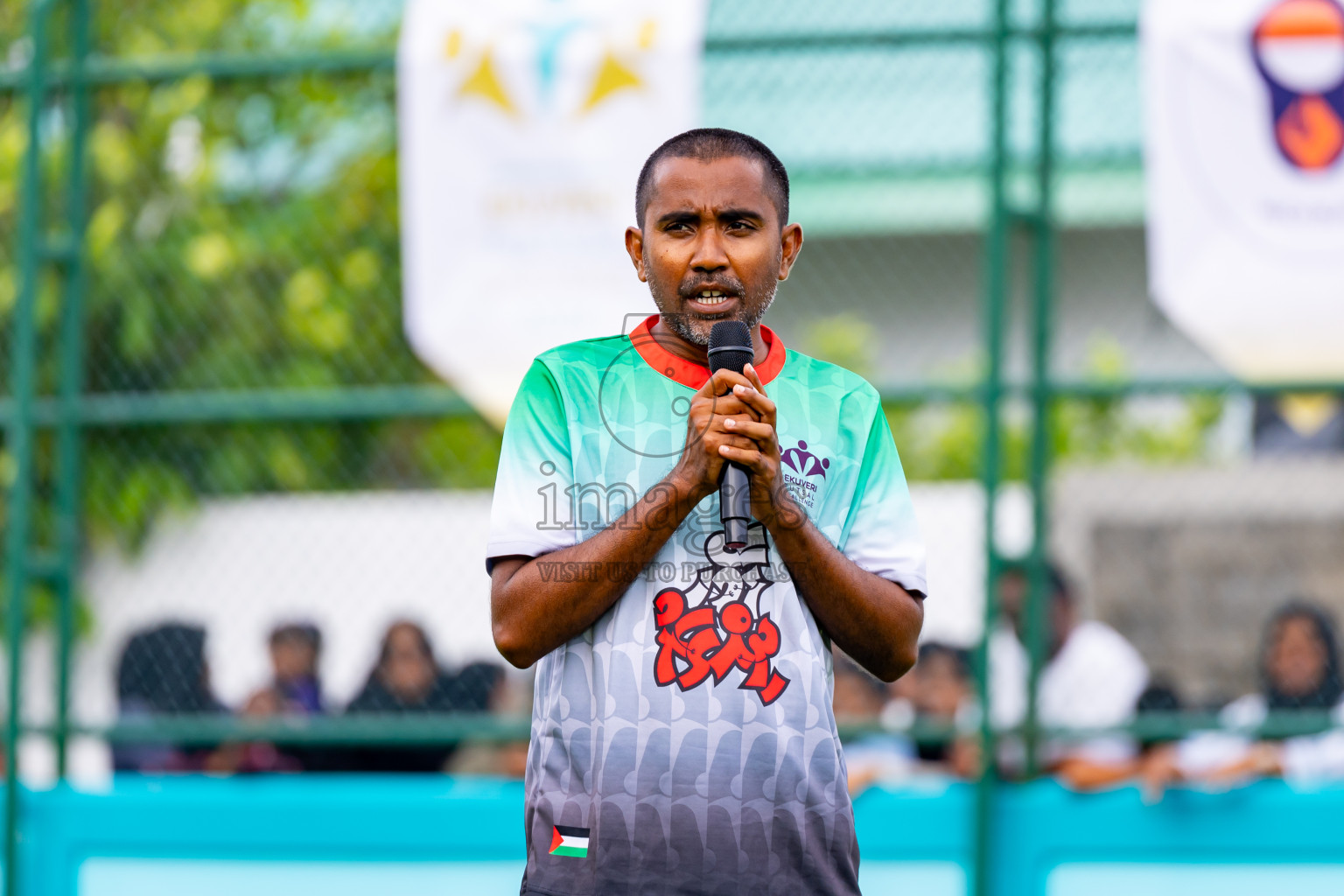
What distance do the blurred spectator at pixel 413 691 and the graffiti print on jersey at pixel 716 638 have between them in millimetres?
2902

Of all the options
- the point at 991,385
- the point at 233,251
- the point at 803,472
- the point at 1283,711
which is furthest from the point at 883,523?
the point at 233,251

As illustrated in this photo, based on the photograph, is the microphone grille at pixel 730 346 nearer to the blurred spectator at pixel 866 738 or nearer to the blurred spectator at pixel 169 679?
the blurred spectator at pixel 866 738

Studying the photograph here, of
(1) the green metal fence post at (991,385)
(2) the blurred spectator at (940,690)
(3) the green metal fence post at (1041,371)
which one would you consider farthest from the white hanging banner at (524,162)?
(2) the blurred spectator at (940,690)

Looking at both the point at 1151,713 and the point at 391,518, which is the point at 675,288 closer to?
the point at 1151,713

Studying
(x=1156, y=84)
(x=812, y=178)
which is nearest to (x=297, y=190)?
(x=812, y=178)

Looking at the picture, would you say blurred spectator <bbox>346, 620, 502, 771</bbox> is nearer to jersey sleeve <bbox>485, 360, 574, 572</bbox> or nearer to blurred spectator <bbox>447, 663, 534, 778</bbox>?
A: blurred spectator <bbox>447, 663, 534, 778</bbox>

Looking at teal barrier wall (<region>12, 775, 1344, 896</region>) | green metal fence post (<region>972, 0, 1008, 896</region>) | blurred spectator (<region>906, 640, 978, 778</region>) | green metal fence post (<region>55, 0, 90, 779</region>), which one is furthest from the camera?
green metal fence post (<region>55, 0, 90, 779</region>)

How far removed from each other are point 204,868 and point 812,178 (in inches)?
111

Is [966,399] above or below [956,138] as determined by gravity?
below

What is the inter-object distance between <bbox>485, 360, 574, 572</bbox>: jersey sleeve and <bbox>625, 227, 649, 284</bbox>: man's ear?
175 millimetres

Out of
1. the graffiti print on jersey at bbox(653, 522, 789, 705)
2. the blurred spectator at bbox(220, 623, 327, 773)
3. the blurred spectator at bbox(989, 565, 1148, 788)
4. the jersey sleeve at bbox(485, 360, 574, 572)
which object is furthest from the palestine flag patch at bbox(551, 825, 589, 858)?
the blurred spectator at bbox(220, 623, 327, 773)

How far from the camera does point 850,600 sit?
1.67m

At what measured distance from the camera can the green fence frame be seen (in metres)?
4.05

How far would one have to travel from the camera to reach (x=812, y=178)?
439cm
